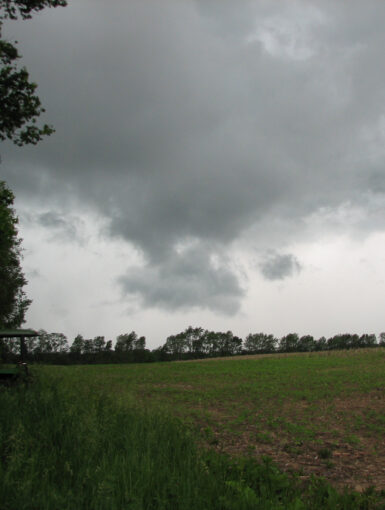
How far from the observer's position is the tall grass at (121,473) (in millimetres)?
4512

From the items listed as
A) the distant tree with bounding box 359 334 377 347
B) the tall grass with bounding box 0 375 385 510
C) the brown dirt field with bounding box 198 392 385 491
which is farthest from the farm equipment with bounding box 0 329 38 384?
the distant tree with bounding box 359 334 377 347

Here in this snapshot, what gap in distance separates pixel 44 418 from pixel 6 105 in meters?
8.67

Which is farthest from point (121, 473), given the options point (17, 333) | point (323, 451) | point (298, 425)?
point (17, 333)

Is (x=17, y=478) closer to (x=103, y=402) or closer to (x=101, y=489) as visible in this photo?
(x=101, y=489)

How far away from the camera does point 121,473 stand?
5.25 metres

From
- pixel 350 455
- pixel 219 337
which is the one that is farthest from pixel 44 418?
pixel 219 337

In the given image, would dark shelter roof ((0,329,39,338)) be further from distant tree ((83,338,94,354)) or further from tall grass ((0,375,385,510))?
distant tree ((83,338,94,354))

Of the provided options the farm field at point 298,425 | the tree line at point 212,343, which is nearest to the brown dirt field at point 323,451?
the farm field at point 298,425

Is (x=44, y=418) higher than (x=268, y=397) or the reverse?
higher

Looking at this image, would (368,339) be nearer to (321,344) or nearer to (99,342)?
(321,344)

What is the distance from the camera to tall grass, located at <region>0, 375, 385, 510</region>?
451 cm

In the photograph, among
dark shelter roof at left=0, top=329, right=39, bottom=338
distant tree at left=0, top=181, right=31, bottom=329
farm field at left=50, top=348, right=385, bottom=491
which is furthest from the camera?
distant tree at left=0, top=181, right=31, bottom=329

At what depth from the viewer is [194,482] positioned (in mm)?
5324

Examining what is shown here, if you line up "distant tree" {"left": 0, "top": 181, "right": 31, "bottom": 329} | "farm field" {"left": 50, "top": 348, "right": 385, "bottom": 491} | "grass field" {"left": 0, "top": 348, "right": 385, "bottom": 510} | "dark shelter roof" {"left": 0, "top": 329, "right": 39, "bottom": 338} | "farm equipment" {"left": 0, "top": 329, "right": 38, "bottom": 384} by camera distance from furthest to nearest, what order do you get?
"distant tree" {"left": 0, "top": 181, "right": 31, "bottom": 329} → "dark shelter roof" {"left": 0, "top": 329, "right": 39, "bottom": 338} → "farm equipment" {"left": 0, "top": 329, "right": 38, "bottom": 384} → "farm field" {"left": 50, "top": 348, "right": 385, "bottom": 491} → "grass field" {"left": 0, "top": 348, "right": 385, "bottom": 510}
